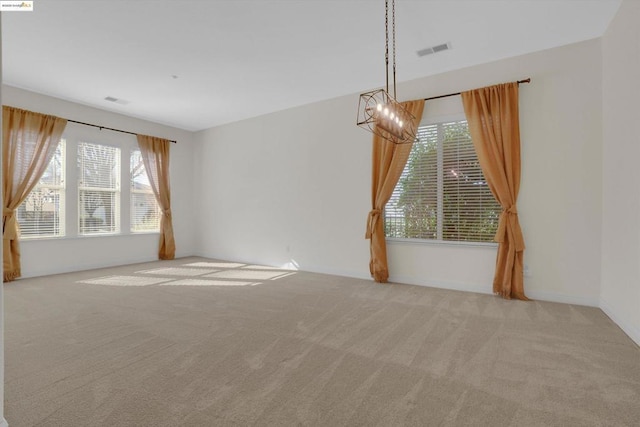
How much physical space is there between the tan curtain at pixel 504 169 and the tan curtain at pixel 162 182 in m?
6.04

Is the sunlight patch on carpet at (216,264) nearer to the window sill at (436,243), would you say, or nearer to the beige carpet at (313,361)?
the beige carpet at (313,361)

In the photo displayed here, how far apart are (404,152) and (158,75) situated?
368 cm

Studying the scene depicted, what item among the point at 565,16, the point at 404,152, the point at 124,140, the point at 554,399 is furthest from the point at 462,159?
the point at 124,140

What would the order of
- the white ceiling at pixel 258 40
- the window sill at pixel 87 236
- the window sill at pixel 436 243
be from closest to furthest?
the white ceiling at pixel 258 40
the window sill at pixel 436 243
the window sill at pixel 87 236

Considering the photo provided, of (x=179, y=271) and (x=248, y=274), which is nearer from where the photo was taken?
(x=248, y=274)

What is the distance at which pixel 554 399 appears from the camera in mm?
1929

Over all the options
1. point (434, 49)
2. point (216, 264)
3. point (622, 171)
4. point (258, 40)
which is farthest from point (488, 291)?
point (216, 264)

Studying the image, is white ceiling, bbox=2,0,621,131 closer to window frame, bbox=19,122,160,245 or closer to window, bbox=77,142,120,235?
window frame, bbox=19,122,160,245

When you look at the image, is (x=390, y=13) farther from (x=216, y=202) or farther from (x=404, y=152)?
(x=216, y=202)

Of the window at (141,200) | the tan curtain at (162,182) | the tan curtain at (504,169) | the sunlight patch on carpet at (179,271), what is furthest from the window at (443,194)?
the window at (141,200)

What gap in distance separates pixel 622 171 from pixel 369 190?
2.90m

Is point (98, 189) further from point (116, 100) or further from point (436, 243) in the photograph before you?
point (436, 243)

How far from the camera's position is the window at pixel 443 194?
4215mm

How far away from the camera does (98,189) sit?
19.4 ft
